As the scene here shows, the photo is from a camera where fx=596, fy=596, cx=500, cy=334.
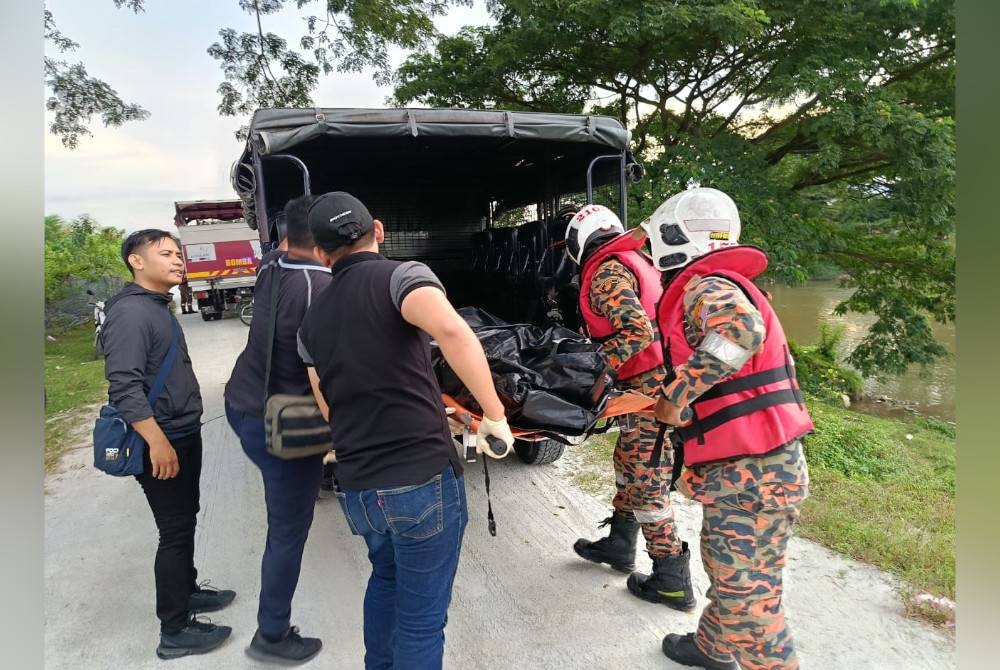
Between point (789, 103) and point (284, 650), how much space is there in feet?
27.5

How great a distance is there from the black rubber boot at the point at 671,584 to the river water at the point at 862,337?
186 inches

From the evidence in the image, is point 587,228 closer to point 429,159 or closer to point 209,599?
point 209,599

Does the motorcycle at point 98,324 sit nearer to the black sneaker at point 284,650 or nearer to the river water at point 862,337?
the black sneaker at point 284,650

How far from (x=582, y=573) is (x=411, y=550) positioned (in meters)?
1.69

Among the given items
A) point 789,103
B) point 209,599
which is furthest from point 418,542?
point 789,103

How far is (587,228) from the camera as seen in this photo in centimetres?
316

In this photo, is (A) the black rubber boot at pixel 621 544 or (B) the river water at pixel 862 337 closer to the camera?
(A) the black rubber boot at pixel 621 544

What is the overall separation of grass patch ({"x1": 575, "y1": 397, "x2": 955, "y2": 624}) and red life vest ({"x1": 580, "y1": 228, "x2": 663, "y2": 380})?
1.66 m

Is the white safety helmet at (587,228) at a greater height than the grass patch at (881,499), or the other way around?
the white safety helmet at (587,228)

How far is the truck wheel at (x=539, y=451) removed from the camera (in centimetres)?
462

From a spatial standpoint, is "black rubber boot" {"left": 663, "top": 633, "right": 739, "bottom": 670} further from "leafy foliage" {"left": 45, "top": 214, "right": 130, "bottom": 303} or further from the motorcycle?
"leafy foliage" {"left": 45, "top": 214, "right": 130, "bottom": 303}

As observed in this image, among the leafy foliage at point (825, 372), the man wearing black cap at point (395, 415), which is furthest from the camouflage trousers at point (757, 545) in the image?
the leafy foliage at point (825, 372)
